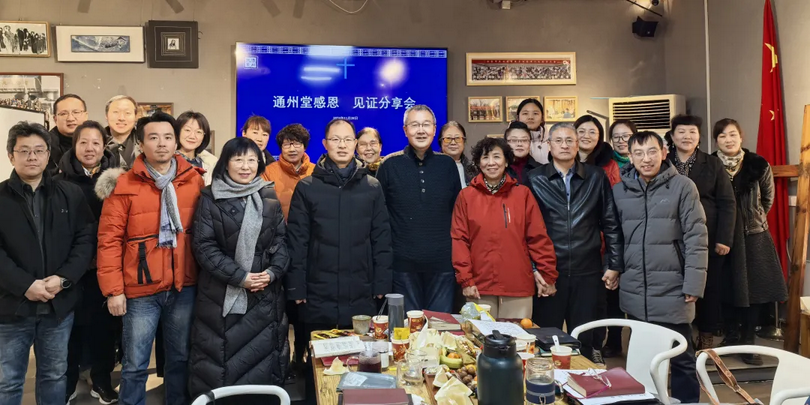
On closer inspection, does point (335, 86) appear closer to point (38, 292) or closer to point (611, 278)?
point (611, 278)

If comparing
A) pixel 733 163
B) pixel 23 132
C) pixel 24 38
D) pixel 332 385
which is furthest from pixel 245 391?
pixel 24 38


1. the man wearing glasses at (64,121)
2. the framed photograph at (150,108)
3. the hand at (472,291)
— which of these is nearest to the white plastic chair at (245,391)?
the hand at (472,291)

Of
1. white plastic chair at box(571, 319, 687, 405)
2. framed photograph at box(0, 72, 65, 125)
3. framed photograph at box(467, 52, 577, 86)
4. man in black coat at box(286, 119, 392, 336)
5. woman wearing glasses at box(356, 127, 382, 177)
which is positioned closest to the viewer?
white plastic chair at box(571, 319, 687, 405)

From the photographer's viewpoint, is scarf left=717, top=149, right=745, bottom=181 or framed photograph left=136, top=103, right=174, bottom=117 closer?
scarf left=717, top=149, right=745, bottom=181

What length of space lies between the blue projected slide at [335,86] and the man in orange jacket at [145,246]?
263 centimetres

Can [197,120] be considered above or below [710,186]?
above

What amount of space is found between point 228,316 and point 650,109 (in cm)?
457

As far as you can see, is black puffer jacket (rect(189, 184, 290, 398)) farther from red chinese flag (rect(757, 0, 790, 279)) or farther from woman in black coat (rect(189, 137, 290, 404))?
red chinese flag (rect(757, 0, 790, 279))

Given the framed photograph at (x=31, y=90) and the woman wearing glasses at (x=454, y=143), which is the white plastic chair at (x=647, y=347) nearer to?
the woman wearing glasses at (x=454, y=143)

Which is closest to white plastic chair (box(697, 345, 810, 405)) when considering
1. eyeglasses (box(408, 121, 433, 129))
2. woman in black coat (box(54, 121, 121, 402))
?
eyeglasses (box(408, 121, 433, 129))

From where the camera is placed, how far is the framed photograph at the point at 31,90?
4.89 m

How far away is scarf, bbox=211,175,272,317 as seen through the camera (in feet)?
8.20

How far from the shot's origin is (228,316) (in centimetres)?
250

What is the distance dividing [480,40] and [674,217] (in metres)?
3.28
